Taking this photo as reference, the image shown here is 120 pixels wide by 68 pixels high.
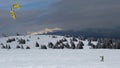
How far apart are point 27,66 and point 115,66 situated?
6.73 m

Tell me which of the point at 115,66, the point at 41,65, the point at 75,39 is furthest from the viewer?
the point at 75,39

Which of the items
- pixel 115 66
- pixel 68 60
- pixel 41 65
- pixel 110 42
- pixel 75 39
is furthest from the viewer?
pixel 75 39

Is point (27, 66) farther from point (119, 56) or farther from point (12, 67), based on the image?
point (119, 56)

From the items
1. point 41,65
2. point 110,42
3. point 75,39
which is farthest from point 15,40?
point 41,65

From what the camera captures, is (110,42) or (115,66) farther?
(110,42)

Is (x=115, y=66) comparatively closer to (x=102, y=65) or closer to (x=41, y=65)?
(x=102, y=65)

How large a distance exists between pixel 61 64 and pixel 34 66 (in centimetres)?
217

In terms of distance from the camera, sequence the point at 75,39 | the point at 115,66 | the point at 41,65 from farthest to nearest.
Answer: the point at 75,39, the point at 41,65, the point at 115,66

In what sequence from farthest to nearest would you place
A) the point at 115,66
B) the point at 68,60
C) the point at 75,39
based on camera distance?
1. the point at 75,39
2. the point at 68,60
3. the point at 115,66

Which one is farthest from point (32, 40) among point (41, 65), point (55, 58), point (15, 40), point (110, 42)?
point (41, 65)

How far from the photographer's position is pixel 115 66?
1264 inches

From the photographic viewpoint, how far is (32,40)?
306 feet

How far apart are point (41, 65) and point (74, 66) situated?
2980 mm

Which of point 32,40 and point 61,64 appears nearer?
point 61,64
